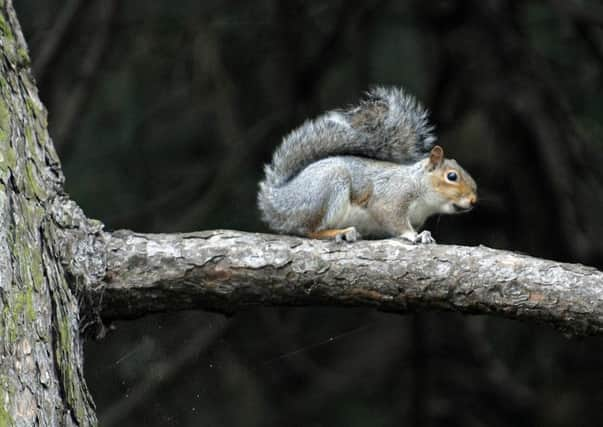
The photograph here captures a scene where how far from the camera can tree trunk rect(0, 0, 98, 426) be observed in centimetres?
197

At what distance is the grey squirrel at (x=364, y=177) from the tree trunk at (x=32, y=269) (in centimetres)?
84

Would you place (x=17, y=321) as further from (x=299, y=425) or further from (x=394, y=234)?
(x=299, y=425)

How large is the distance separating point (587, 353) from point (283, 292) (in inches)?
130

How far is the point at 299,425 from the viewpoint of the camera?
5375 millimetres

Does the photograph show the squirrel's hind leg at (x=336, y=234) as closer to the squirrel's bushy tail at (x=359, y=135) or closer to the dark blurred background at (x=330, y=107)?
the squirrel's bushy tail at (x=359, y=135)

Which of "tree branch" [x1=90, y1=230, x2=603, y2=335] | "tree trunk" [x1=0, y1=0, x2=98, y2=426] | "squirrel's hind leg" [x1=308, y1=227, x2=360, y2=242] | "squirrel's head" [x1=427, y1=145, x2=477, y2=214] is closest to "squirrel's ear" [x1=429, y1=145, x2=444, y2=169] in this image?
"squirrel's head" [x1=427, y1=145, x2=477, y2=214]

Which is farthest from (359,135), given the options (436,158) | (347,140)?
(436,158)

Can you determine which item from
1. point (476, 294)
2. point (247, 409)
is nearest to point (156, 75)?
point (247, 409)

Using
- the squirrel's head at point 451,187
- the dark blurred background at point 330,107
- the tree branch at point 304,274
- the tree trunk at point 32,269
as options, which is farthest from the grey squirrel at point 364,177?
the dark blurred background at point 330,107

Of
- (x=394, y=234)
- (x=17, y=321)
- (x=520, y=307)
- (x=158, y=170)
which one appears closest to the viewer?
(x=17, y=321)

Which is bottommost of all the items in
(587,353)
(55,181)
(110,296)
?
(587,353)

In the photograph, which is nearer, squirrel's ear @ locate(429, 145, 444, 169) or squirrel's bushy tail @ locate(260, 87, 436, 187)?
squirrel's bushy tail @ locate(260, 87, 436, 187)

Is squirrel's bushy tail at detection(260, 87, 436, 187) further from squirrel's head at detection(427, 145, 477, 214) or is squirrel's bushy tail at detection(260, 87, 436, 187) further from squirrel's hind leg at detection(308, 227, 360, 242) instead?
squirrel's hind leg at detection(308, 227, 360, 242)

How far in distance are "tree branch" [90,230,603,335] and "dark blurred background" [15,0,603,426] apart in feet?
6.18
